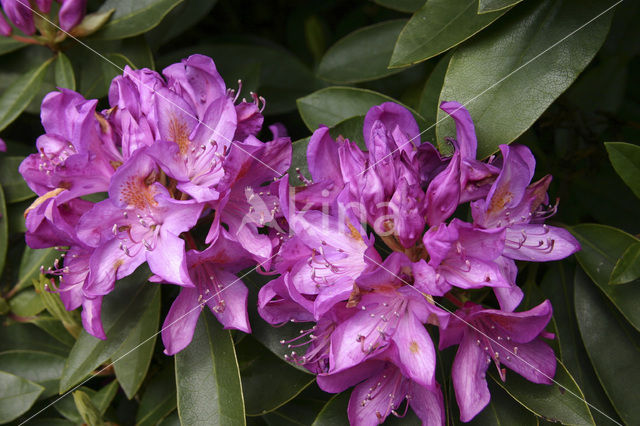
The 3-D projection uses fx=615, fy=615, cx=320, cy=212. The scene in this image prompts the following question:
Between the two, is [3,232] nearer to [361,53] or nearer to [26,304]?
[26,304]

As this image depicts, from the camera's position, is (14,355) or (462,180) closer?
(462,180)

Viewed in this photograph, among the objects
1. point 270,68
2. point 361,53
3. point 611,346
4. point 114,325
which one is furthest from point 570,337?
point 270,68

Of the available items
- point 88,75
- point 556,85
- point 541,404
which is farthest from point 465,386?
point 88,75

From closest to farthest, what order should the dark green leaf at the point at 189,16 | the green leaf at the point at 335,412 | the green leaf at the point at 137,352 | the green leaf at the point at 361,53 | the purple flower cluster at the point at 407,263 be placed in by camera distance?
the purple flower cluster at the point at 407,263 < the green leaf at the point at 335,412 < the green leaf at the point at 137,352 < the green leaf at the point at 361,53 < the dark green leaf at the point at 189,16

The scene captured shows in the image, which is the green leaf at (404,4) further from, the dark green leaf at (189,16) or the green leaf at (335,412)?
the green leaf at (335,412)

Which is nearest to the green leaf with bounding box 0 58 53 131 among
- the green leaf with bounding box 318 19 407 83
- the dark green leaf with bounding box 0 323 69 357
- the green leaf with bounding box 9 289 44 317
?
the green leaf with bounding box 9 289 44 317

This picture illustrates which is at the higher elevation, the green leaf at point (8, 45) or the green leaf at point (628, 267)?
the green leaf at point (8, 45)

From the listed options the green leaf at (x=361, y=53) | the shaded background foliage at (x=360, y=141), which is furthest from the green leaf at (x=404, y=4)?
the green leaf at (x=361, y=53)

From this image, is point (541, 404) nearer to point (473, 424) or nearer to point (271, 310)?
point (473, 424)
